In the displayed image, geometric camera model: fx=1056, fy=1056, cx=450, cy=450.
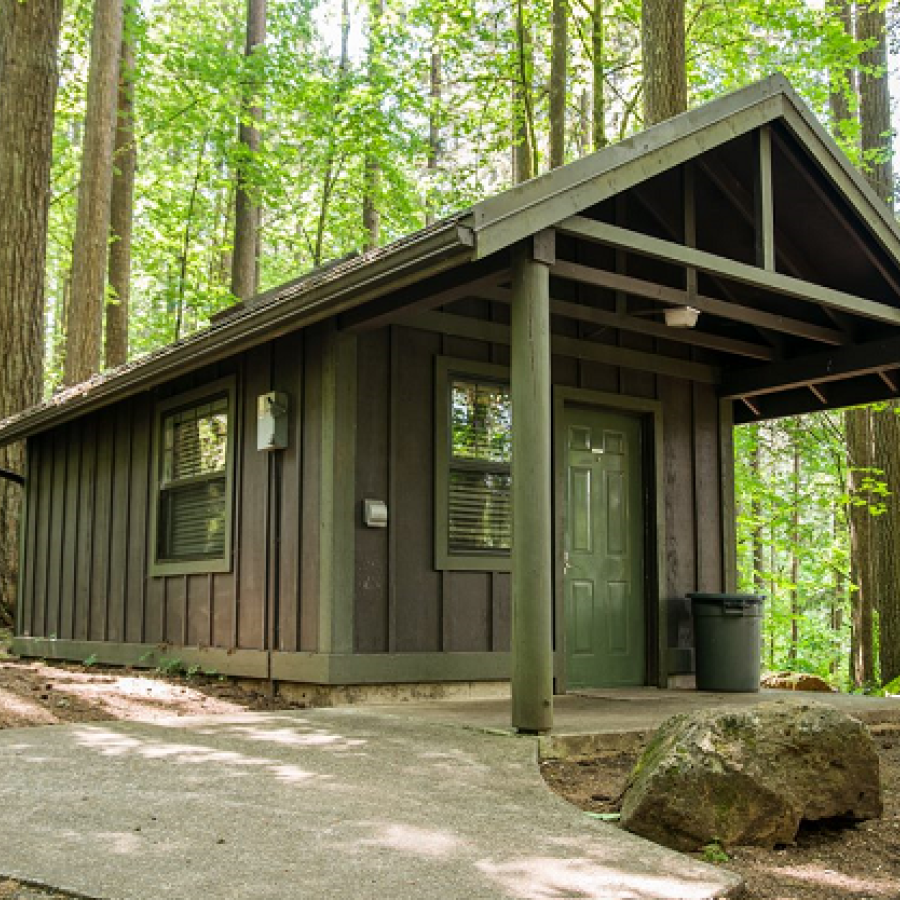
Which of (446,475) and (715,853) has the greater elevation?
(446,475)

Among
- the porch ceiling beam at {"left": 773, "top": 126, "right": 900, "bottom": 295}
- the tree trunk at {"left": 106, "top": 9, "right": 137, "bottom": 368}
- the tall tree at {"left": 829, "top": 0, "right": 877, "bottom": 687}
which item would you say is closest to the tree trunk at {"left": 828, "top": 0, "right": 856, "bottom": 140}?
the tall tree at {"left": 829, "top": 0, "right": 877, "bottom": 687}

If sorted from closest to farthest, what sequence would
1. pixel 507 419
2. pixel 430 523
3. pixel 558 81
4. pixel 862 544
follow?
pixel 430 523 < pixel 507 419 < pixel 862 544 < pixel 558 81

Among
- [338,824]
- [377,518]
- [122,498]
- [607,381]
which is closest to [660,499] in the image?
A: [607,381]

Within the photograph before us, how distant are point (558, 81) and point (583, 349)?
789 cm

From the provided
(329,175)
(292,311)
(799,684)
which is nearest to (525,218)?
(292,311)

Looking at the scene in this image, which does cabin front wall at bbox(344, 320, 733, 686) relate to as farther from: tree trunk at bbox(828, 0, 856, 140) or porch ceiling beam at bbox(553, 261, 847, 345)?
tree trunk at bbox(828, 0, 856, 140)

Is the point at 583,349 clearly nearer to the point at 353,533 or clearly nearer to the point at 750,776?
the point at 353,533

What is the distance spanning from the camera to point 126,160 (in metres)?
18.2

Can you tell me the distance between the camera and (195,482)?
346 inches

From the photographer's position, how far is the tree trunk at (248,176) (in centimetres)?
1911

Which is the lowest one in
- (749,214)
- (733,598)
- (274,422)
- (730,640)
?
(730,640)

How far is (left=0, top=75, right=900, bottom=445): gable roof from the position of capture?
5.51 meters

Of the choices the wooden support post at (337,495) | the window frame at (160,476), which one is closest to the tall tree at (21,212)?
the window frame at (160,476)

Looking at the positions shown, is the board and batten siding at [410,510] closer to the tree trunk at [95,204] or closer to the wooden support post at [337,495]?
the wooden support post at [337,495]
